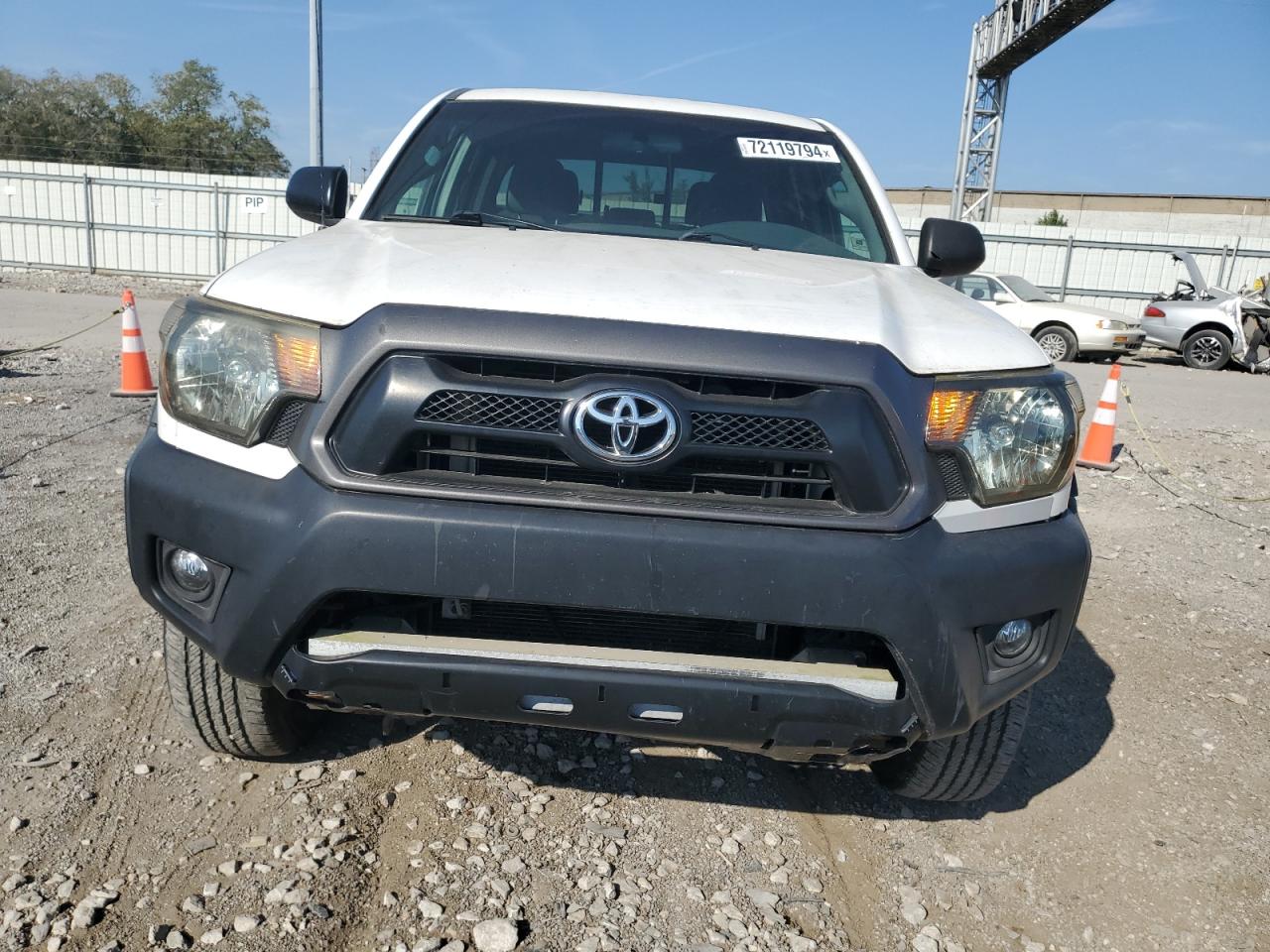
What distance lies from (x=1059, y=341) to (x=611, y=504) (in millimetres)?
15543

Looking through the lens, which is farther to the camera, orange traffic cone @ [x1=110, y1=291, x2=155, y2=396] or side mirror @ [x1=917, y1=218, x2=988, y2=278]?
orange traffic cone @ [x1=110, y1=291, x2=155, y2=396]

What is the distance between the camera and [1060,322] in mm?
15594

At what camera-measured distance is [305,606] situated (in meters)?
1.88

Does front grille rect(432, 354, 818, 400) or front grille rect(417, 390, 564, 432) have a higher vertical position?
front grille rect(432, 354, 818, 400)

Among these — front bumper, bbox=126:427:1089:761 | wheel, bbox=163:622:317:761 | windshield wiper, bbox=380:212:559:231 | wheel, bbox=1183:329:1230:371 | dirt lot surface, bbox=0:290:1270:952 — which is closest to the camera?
front bumper, bbox=126:427:1089:761

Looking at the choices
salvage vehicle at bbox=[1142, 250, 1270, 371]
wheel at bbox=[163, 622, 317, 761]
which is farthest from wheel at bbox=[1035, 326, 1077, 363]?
wheel at bbox=[163, 622, 317, 761]

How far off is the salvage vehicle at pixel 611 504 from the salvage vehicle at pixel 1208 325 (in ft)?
54.7

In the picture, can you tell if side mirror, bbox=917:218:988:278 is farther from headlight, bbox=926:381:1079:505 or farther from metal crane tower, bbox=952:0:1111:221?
metal crane tower, bbox=952:0:1111:221

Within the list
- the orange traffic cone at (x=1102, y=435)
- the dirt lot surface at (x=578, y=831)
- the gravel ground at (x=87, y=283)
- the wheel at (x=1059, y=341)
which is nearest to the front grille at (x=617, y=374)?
the dirt lot surface at (x=578, y=831)

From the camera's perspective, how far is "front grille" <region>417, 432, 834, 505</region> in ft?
6.38

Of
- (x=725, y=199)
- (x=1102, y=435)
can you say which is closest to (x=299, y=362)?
(x=725, y=199)

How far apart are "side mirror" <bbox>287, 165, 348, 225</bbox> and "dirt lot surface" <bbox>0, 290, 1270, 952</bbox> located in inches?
61.1

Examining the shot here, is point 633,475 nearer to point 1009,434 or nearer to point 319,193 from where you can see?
point 1009,434

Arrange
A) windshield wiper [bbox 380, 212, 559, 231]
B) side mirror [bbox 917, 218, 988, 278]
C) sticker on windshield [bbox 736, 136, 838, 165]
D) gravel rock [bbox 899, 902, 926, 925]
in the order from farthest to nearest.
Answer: sticker on windshield [bbox 736, 136, 838, 165] → side mirror [bbox 917, 218, 988, 278] → windshield wiper [bbox 380, 212, 559, 231] → gravel rock [bbox 899, 902, 926, 925]
